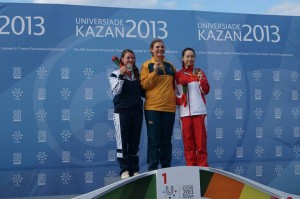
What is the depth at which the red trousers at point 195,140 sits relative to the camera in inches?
120

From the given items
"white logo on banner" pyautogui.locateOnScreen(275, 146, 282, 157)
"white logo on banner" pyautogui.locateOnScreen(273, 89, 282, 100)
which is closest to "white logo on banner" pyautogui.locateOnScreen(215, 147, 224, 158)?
"white logo on banner" pyautogui.locateOnScreen(275, 146, 282, 157)

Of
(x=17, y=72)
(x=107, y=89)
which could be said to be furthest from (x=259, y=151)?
(x=17, y=72)

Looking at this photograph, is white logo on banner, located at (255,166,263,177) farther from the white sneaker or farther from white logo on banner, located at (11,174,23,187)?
white logo on banner, located at (11,174,23,187)

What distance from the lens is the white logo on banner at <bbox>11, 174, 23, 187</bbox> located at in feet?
12.8

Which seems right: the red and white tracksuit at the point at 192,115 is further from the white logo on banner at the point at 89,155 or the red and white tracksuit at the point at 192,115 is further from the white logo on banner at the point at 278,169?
the white logo on banner at the point at 278,169

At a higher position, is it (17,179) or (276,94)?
(276,94)

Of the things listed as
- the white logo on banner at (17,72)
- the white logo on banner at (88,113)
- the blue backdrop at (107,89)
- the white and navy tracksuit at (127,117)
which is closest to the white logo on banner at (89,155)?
the blue backdrop at (107,89)

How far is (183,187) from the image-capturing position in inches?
77.5

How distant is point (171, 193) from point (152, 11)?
2800 mm

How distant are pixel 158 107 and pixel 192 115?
0.93 ft

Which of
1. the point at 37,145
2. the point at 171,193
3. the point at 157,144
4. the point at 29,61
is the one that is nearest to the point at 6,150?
the point at 37,145

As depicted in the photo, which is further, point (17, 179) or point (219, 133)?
point (219, 133)

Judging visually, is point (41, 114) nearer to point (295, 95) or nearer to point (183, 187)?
point (183, 187)

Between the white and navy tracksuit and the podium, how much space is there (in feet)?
3.42
